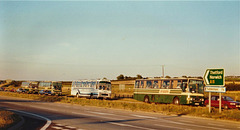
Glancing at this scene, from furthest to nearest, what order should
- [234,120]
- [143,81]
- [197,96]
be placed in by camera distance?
1. [143,81]
2. [197,96]
3. [234,120]

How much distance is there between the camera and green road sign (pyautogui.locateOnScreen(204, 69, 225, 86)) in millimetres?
22406

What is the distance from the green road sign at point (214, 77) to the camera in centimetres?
2241

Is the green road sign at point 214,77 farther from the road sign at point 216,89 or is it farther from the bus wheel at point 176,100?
the bus wheel at point 176,100

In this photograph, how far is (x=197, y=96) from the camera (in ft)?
A: 107

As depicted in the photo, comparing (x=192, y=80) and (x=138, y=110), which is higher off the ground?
(x=192, y=80)

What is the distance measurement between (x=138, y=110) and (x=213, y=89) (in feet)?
28.2

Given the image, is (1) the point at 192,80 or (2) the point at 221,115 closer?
(2) the point at 221,115

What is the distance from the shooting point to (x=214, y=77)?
22969 mm

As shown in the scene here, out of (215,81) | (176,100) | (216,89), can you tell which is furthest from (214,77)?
(176,100)

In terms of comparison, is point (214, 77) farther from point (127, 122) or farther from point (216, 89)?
point (127, 122)

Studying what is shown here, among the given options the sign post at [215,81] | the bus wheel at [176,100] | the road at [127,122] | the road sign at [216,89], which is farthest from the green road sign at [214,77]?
the bus wheel at [176,100]

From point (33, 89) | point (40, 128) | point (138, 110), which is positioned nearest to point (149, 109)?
point (138, 110)

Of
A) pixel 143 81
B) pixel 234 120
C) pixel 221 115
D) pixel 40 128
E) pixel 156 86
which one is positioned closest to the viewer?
pixel 40 128

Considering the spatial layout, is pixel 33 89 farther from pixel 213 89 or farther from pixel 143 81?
pixel 213 89
